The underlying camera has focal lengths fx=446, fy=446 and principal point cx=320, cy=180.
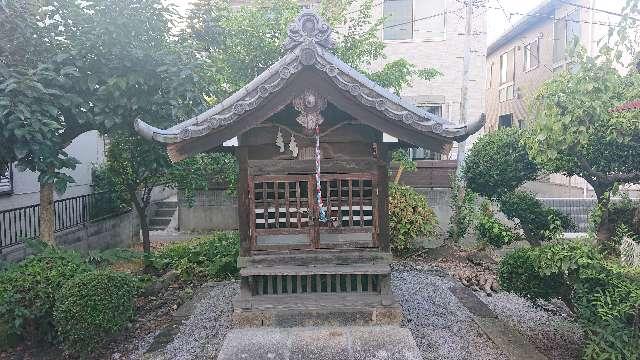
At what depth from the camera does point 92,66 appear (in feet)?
24.0

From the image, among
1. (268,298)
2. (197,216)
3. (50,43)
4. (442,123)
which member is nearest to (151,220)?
(197,216)

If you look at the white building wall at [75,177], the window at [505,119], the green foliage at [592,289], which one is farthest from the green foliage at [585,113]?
the window at [505,119]

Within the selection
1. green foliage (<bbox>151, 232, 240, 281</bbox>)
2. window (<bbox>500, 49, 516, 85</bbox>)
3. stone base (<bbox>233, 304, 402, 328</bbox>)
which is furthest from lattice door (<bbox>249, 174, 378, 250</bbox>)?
window (<bbox>500, 49, 516, 85</bbox>)

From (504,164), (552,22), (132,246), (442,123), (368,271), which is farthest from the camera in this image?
(552,22)

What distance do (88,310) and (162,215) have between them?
39.5 feet

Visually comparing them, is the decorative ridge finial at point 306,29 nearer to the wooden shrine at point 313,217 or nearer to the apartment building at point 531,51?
the wooden shrine at point 313,217

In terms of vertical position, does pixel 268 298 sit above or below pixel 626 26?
below

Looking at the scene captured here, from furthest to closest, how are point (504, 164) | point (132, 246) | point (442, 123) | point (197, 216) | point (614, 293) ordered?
1. point (197, 216)
2. point (132, 246)
3. point (504, 164)
4. point (442, 123)
5. point (614, 293)

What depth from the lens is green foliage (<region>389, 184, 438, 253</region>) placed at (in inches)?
450

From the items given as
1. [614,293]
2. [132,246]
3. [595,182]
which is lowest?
[132,246]

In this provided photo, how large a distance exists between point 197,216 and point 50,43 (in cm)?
926

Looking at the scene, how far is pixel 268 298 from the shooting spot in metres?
6.43

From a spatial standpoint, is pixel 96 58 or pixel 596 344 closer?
pixel 596 344

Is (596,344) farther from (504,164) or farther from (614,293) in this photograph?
(504,164)
